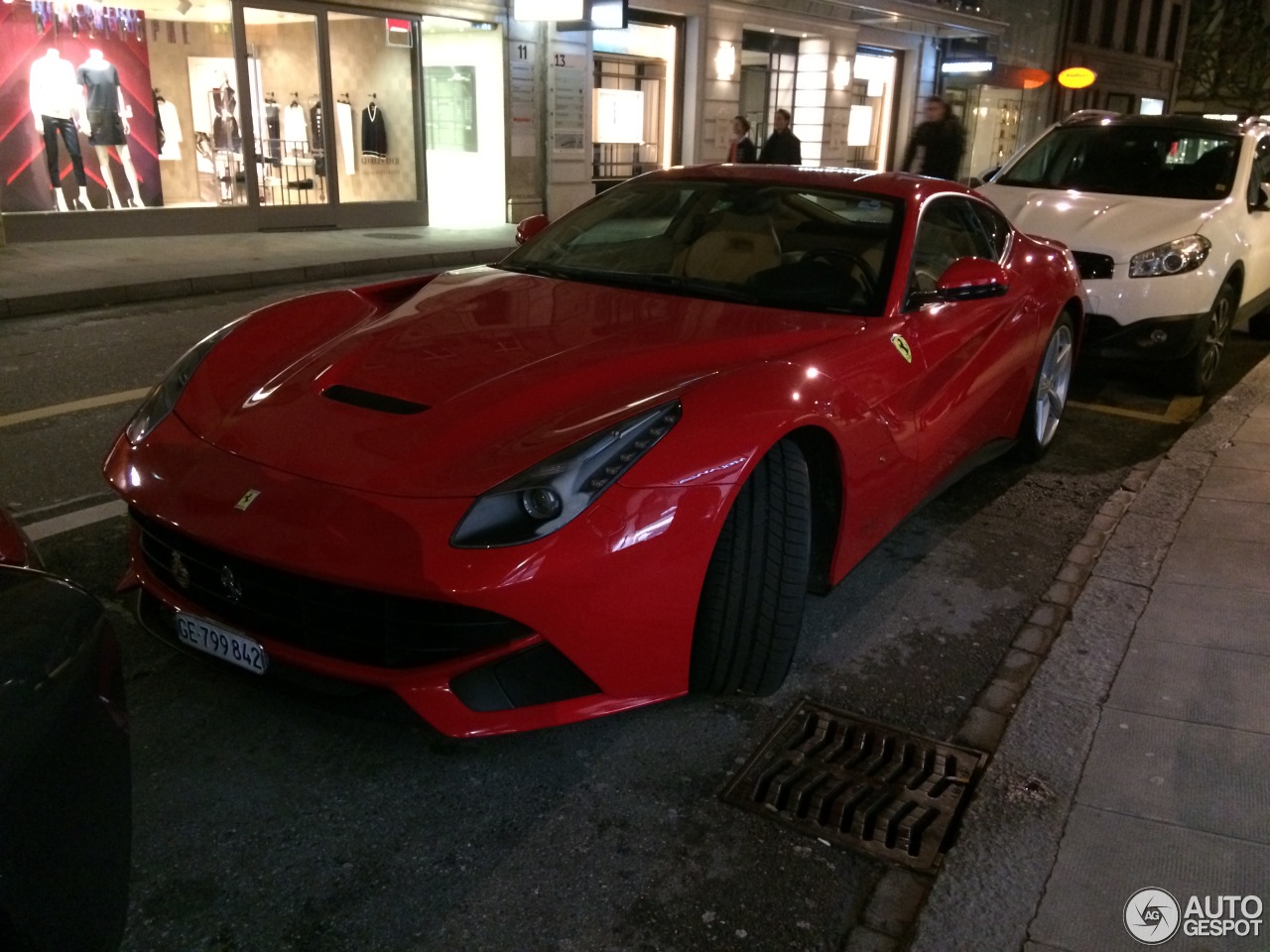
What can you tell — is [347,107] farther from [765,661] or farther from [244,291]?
[765,661]

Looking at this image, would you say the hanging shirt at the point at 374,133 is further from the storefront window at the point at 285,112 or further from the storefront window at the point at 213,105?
the storefront window at the point at 285,112

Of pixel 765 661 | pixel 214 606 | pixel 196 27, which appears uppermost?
pixel 196 27

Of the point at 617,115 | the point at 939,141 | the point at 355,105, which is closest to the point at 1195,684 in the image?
the point at 939,141

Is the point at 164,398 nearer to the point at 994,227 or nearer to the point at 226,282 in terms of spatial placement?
the point at 994,227

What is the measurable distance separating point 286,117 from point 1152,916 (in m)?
14.1

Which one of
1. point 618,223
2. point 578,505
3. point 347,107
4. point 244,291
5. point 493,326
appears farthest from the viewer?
point 347,107

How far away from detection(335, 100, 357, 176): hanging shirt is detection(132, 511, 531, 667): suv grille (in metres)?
13.2

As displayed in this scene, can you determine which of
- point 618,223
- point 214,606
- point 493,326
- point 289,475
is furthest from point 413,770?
point 618,223

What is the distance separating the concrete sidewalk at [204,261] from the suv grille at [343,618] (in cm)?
724

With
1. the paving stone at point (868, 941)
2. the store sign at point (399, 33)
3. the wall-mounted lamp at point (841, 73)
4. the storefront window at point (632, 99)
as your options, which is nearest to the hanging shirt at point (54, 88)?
the store sign at point (399, 33)

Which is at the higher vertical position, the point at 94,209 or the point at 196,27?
the point at 196,27

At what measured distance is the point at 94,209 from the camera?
12.4m

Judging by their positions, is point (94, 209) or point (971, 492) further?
point (94, 209)

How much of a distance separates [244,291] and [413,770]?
325 inches
